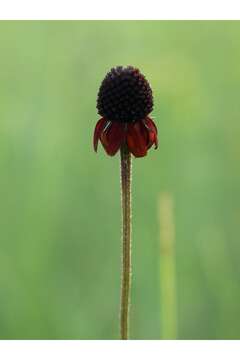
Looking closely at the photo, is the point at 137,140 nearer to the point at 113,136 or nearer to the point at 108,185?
the point at 113,136

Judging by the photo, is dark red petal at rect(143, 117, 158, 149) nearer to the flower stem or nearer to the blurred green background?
the flower stem

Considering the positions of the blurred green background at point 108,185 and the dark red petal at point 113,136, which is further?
the blurred green background at point 108,185

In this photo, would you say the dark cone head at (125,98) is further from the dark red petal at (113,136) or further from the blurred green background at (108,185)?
the blurred green background at (108,185)

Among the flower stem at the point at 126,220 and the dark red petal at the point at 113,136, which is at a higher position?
the dark red petal at the point at 113,136

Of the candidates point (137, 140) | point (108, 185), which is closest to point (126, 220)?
point (137, 140)

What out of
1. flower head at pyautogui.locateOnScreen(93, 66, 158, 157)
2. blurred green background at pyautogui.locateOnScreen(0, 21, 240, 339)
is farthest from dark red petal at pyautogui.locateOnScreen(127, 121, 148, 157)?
blurred green background at pyautogui.locateOnScreen(0, 21, 240, 339)

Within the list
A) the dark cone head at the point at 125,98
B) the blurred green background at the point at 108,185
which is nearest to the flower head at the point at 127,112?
the dark cone head at the point at 125,98
